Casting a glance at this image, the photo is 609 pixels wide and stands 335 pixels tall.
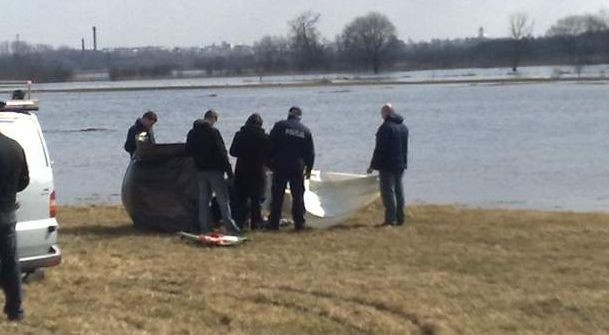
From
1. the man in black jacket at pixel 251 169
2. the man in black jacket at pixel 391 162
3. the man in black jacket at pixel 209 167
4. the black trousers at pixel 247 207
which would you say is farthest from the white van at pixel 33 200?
the man in black jacket at pixel 391 162

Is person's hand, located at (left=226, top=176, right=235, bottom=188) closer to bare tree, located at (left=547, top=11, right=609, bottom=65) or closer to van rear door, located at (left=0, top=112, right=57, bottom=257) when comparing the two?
van rear door, located at (left=0, top=112, right=57, bottom=257)

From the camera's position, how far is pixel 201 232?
15078 mm

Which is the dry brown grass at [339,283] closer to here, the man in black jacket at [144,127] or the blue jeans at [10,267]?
the blue jeans at [10,267]

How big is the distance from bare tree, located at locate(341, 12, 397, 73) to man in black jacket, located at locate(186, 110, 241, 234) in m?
139

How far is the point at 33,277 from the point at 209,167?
3769 mm

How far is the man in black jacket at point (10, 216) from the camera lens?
911 cm

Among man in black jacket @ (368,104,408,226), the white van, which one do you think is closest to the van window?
the white van

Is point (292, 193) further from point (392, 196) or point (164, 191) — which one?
point (164, 191)

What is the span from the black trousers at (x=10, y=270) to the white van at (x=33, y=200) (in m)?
0.76

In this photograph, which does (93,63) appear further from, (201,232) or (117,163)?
(201,232)

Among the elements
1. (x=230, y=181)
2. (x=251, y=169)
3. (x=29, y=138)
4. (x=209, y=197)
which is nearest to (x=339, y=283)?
(x=29, y=138)

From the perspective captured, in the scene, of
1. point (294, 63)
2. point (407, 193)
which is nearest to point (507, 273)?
point (407, 193)

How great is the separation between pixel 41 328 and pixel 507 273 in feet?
16.0

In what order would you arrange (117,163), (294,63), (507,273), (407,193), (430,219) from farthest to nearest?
(294,63), (117,163), (407,193), (430,219), (507,273)
